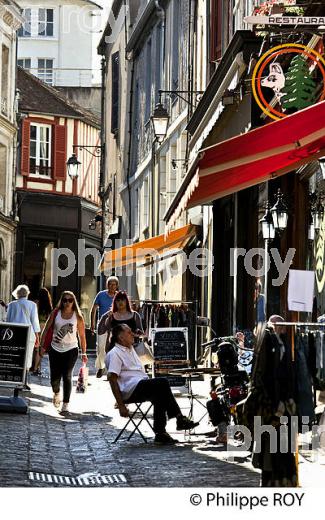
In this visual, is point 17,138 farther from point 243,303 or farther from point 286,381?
point 286,381

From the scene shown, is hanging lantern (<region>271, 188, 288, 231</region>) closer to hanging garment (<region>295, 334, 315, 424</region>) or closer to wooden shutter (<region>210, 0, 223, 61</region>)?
hanging garment (<region>295, 334, 315, 424</region>)

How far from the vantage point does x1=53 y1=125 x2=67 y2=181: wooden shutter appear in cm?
5309

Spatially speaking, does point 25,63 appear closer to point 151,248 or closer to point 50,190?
point 50,190

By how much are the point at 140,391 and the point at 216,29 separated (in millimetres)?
11708

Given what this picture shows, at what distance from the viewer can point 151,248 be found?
2564 centimetres

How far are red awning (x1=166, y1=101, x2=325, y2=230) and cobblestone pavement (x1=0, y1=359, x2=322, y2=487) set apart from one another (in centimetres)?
226

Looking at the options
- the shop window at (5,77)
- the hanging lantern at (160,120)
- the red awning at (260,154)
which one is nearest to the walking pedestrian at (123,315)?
the red awning at (260,154)

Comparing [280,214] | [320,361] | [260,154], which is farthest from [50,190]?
[320,361]

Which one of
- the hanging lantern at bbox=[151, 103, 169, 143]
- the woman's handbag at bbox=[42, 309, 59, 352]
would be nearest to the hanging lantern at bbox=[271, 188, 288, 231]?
the woman's handbag at bbox=[42, 309, 59, 352]

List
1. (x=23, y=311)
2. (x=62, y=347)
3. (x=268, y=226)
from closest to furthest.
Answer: (x=268, y=226) < (x=62, y=347) < (x=23, y=311)

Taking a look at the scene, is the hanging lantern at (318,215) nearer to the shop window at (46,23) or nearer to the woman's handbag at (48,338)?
the woman's handbag at (48,338)

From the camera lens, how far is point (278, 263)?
1692cm
